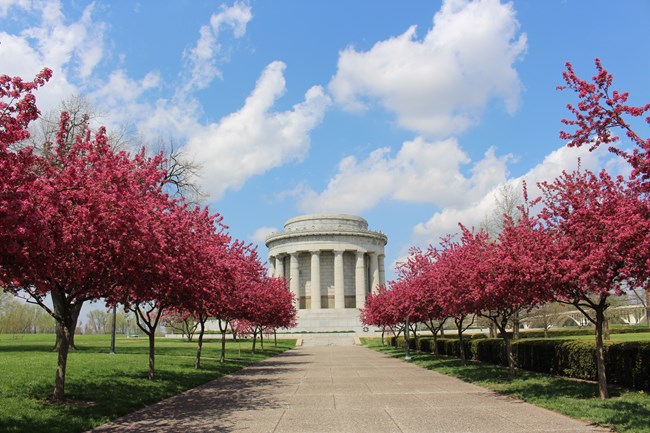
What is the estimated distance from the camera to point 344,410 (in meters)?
14.3

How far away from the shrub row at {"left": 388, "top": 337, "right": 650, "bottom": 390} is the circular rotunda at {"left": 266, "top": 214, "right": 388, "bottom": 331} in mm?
67607

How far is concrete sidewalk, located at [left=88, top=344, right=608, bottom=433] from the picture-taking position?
11867 mm

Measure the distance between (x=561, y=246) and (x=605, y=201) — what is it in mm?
1554

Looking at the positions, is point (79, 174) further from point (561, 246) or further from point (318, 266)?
point (318, 266)

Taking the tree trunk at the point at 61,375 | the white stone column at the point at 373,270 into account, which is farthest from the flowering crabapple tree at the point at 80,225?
the white stone column at the point at 373,270

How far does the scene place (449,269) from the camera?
963 inches

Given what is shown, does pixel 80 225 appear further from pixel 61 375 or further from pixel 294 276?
pixel 294 276

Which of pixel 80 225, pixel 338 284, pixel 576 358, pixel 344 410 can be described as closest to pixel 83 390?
pixel 80 225

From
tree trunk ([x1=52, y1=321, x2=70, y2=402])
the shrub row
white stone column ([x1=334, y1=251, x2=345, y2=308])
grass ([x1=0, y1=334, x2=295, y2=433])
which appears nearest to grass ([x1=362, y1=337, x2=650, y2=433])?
the shrub row

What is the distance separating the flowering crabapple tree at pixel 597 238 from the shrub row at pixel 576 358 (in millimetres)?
2460

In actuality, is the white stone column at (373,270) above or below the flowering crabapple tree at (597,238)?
above

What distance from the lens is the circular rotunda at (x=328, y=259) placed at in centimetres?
9894

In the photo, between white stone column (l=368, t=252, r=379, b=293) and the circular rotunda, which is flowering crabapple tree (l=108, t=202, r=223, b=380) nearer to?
the circular rotunda

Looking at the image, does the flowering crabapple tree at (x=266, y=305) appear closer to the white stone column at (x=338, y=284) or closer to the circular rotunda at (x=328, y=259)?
the white stone column at (x=338, y=284)
